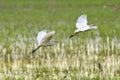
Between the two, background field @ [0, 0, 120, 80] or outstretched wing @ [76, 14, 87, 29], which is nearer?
outstretched wing @ [76, 14, 87, 29]

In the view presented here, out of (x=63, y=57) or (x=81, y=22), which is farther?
(x=63, y=57)

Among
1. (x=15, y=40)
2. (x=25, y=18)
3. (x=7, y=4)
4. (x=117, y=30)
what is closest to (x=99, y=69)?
(x=15, y=40)

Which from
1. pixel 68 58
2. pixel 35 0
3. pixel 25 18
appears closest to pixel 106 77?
pixel 68 58

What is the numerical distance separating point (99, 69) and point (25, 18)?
19.7 meters

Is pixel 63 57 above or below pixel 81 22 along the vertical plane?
below

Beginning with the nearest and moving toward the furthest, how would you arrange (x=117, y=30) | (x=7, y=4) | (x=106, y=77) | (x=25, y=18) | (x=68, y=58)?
(x=106, y=77) → (x=68, y=58) → (x=117, y=30) → (x=25, y=18) → (x=7, y=4)

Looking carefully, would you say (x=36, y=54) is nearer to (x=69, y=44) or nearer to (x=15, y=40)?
(x=69, y=44)

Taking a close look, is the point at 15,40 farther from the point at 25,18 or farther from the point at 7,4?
the point at 7,4

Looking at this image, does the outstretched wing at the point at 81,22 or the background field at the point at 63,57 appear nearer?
the outstretched wing at the point at 81,22

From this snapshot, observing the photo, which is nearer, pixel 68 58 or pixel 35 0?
pixel 68 58

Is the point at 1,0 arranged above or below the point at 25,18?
above

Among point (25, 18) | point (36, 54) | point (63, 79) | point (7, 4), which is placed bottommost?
point (63, 79)

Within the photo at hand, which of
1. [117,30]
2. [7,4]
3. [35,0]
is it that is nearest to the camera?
[117,30]

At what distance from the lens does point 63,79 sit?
8969 mm
